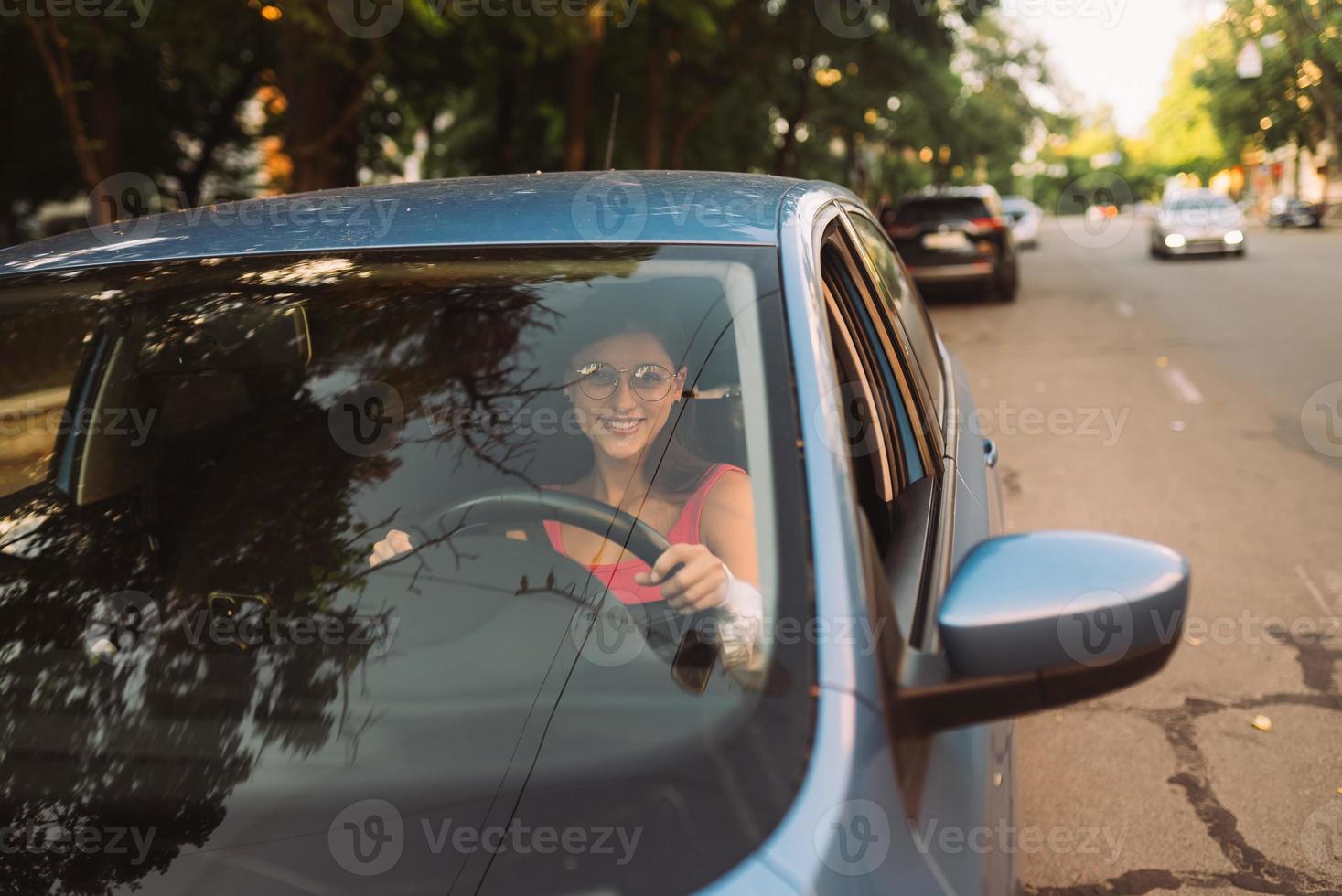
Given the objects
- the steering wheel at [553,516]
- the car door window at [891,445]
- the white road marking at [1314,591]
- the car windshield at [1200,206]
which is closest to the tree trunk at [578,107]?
the white road marking at [1314,591]

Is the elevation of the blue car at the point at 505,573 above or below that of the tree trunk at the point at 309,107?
above

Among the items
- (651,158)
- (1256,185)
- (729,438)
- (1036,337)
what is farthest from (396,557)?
(1256,185)

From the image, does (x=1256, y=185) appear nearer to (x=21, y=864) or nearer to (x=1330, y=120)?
(x=1330, y=120)

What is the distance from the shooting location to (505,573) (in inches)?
73.0

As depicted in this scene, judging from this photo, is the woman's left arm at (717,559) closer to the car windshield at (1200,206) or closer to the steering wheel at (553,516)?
the steering wheel at (553,516)

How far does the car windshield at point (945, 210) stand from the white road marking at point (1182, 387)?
7359mm

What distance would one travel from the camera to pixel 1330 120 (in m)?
22.8

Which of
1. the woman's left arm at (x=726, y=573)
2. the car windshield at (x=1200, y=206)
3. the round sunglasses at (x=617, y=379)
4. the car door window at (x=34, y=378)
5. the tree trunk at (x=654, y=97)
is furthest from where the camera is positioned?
the car windshield at (x=1200, y=206)

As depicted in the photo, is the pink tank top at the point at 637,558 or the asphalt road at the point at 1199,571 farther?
the asphalt road at the point at 1199,571

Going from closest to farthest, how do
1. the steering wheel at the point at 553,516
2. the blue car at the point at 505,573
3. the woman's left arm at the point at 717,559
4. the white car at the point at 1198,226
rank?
the blue car at the point at 505,573
the woman's left arm at the point at 717,559
the steering wheel at the point at 553,516
the white car at the point at 1198,226

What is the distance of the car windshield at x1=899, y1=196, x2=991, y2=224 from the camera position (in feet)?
60.2

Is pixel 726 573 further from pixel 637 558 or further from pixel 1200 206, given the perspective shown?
pixel 1200 206

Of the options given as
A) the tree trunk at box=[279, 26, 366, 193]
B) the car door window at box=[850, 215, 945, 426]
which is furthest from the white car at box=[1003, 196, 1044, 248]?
the car door window at box=[850, 215, 945, 426]

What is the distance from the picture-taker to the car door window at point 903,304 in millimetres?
3152
